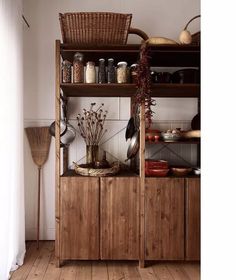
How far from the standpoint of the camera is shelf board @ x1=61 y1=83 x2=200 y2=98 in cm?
256

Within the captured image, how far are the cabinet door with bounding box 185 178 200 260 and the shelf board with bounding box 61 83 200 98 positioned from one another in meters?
0.81

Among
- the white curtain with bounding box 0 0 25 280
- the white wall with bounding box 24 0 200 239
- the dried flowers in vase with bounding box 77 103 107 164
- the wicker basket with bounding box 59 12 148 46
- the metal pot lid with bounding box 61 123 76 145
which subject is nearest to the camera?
the white curtain with bounding box 0 0 25 280

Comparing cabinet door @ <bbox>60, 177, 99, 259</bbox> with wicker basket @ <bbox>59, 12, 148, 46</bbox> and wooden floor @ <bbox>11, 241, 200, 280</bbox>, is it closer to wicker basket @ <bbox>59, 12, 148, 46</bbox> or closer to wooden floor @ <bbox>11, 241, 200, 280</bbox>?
wooden floor @ <bbox>11, 241, 200, 280</bbox>

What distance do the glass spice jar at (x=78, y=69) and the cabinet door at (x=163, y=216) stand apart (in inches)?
40.5

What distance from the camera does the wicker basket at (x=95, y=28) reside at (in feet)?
7.68

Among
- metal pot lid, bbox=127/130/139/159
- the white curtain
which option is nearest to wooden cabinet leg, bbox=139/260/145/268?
metal pot lid, bbox=127/130/139/159

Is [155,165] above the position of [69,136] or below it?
below

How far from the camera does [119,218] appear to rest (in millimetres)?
2527

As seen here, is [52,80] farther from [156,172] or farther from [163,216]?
[163,216]

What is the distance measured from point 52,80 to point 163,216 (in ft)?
5.71

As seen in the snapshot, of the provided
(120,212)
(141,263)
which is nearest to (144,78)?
(120,212)

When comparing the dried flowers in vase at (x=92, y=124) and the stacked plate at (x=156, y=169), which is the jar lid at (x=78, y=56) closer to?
the dried flowers in vase at (x=92, y=124)
